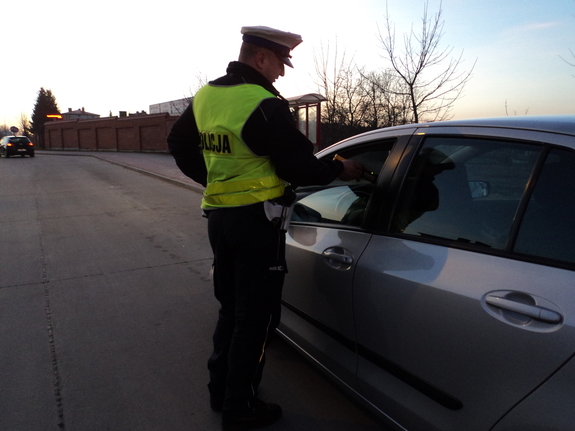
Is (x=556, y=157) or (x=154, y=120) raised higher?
(x=154, y=120)

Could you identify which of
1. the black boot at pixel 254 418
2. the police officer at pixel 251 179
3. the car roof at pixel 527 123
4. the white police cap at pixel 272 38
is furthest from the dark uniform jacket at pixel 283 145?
the black boot at pixel 254 418

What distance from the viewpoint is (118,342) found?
3.48 meters

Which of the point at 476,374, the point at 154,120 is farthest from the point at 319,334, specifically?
the point at 154,120

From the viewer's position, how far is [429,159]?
6.92ft

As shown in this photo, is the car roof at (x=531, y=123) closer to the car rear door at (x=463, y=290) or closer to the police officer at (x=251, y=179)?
the car rear door at (x=463, y=290)

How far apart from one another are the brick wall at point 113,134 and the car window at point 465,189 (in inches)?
1136

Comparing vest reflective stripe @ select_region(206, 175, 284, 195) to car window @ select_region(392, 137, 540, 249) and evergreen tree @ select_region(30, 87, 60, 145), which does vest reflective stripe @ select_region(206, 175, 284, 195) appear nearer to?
car window @ select_region(392, 137, 540, 249)

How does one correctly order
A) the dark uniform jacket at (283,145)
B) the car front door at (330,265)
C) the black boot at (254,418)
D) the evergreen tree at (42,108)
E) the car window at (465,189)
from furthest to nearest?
the evergreen tree at (42,108)
the black boot at (254,418)
the car front door at (330,265)
the dark uniform jacket at (283,145)
the car window at (465,189)

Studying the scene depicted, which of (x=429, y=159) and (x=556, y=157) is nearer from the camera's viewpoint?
(x=556, y=157)

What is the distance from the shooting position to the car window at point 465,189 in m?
1.72

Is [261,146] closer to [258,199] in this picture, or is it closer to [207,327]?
[258,199]

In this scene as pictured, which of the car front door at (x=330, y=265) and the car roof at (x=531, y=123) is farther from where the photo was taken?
the car front door at (x=330, y=265)

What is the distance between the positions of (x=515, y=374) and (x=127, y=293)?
3833 mm

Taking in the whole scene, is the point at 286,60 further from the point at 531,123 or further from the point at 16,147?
the point at 16,147
